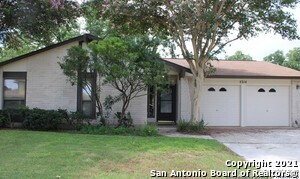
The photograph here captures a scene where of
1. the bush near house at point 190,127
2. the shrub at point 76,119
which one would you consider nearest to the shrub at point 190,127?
the bush near house at point 190,127

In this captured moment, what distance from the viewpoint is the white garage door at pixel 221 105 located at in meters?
17.0

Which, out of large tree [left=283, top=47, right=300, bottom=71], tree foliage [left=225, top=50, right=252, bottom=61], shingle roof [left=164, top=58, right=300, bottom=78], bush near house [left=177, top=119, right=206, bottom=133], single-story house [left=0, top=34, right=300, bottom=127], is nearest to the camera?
bush near house [left=177, top=119, right=206, bottom=133]

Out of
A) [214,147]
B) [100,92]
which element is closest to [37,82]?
[100,92]

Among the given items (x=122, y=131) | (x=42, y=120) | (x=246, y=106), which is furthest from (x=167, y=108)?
(x=42, y=120)

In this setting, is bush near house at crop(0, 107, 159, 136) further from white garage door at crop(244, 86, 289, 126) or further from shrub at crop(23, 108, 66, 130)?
white garage door at crop(244, 86, 289, 126)

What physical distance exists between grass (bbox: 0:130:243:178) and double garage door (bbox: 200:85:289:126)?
6.84 metres

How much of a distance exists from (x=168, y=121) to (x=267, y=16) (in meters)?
7.42

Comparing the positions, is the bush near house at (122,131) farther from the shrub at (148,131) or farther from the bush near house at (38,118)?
the bush near house at (38,118)

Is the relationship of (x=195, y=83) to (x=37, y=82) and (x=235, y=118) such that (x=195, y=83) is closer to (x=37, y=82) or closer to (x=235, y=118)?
(x=235, y=118)

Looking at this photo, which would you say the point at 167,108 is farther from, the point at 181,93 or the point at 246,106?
the point at 246,106

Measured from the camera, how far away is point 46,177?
607 cm

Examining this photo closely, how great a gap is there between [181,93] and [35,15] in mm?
7616

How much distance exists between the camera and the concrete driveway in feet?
29.1

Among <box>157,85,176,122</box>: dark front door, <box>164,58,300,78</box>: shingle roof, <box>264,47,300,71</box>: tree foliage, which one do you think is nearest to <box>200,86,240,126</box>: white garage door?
<box>164,58,300,78</box>: shingle roof
